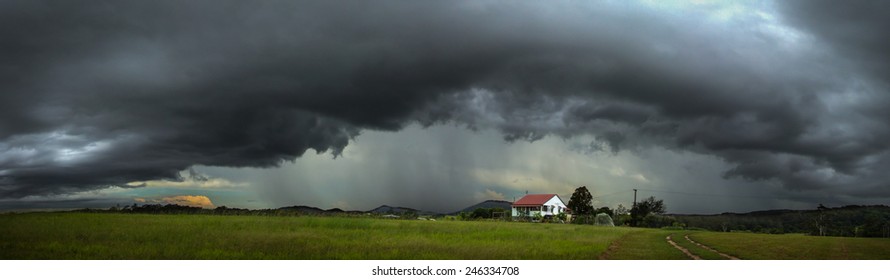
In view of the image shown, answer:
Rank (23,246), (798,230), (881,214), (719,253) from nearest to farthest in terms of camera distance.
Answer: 1. (23,246)
2. (719,253)
3. (881,214)
4. (798,230)

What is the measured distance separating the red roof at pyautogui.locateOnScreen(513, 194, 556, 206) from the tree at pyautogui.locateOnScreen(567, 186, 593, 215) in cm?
1091

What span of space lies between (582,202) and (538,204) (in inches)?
485

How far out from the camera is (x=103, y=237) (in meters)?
15.1

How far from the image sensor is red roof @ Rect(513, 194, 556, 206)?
7426cm

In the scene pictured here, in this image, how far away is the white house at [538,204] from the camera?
7362cm

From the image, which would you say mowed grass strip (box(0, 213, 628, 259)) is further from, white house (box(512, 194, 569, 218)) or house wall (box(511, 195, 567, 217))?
white house (box(512, 194, 569, 218))

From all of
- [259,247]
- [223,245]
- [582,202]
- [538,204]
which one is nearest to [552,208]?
[538,204]

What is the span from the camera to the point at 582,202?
62.1 m

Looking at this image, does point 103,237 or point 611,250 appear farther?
point 611,250

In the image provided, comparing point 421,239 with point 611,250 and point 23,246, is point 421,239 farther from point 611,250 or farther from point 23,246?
point 23,246

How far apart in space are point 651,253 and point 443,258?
7006 millimetres

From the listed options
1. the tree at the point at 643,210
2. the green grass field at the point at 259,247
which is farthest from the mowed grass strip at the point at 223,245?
the tree at the point at 643,210

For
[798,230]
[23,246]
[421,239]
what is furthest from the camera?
[798,230]
